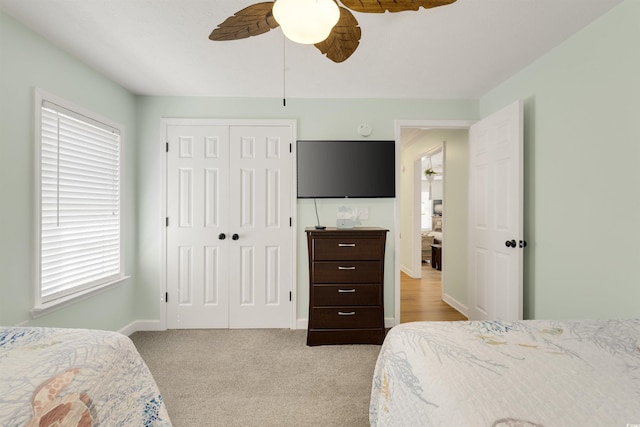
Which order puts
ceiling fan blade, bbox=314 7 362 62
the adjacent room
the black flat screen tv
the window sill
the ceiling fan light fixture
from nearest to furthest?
the ceiling fan light fixture, the adjacent room, ceiling fan blade, bbox=314 7 362 62, the window sill, the black flat screen tv

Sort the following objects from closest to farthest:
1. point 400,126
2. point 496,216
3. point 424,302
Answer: point 496,216 → point 400,126 → point 424,302

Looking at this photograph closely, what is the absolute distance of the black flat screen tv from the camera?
3084 millimetres

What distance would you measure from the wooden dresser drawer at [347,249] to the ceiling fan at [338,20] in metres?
1.69

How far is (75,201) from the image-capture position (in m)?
2.34

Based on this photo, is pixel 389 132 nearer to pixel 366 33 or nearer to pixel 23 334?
pixel 366 33

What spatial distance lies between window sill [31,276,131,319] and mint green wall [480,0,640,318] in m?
3.57

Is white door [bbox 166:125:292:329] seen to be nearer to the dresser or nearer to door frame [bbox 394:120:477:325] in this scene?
the dresser

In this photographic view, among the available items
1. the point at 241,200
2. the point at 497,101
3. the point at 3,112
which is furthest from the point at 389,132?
the point at 3,112

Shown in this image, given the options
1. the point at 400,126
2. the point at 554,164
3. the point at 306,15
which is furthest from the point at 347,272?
the point at 306,15

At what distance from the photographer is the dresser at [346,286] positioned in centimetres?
277

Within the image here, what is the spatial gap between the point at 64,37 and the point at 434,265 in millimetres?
6624

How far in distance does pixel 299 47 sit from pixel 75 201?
2.06m

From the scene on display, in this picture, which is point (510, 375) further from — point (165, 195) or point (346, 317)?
point (165, 195)

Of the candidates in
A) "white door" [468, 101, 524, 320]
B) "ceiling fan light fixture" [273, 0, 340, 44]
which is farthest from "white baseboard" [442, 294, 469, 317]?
"ceiling fan light fixture" [273, 0, 340, 44]
